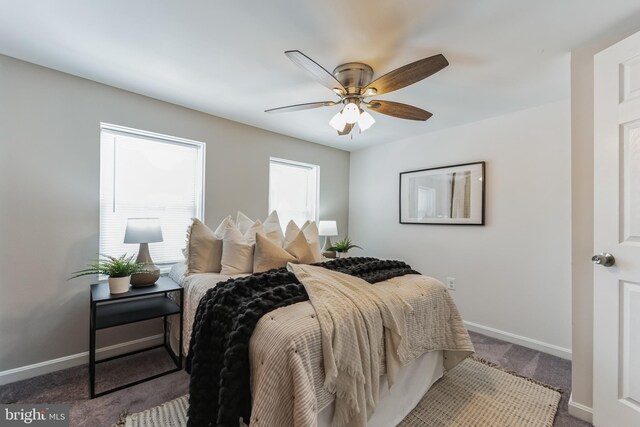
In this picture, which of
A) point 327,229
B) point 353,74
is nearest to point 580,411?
point 353,74

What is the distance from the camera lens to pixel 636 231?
1440 mm

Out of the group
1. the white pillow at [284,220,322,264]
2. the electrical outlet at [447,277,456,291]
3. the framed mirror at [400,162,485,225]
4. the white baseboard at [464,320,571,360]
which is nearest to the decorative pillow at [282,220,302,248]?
the white pillow at [284,220,322,264]

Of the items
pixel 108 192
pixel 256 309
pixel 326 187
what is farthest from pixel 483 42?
pixel 108 192

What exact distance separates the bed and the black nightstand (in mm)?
176

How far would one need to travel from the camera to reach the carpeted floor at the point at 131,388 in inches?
68.3

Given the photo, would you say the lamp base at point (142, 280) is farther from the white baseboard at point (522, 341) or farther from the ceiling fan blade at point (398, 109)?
the white baseboard at point (522, 341)

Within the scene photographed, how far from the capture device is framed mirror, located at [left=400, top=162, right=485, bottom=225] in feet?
→ 10.0

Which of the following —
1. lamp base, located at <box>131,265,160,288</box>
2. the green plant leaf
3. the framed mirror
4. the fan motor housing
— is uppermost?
the fan motor housing

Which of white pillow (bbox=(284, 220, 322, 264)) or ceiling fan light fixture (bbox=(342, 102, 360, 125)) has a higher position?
ceiling fan light fixture (bbox=(342, 102, 360, 125))

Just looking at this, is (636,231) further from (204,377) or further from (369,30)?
(204,377)

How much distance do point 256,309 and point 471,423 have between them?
1.49 meters

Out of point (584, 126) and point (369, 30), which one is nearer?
point (369, 30)

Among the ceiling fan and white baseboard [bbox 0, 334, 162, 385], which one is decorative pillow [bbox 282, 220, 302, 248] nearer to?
the ceiling fan

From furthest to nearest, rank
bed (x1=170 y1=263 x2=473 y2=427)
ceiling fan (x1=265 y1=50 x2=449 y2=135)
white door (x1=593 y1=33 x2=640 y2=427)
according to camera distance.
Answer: ceiling fan (x1=265 y1=50 x2=449 y2=135) → white door (x1=593 y1=33 x2=640 y2=427) → bed (x1=170 y1=263 x2=473 y2=427)
